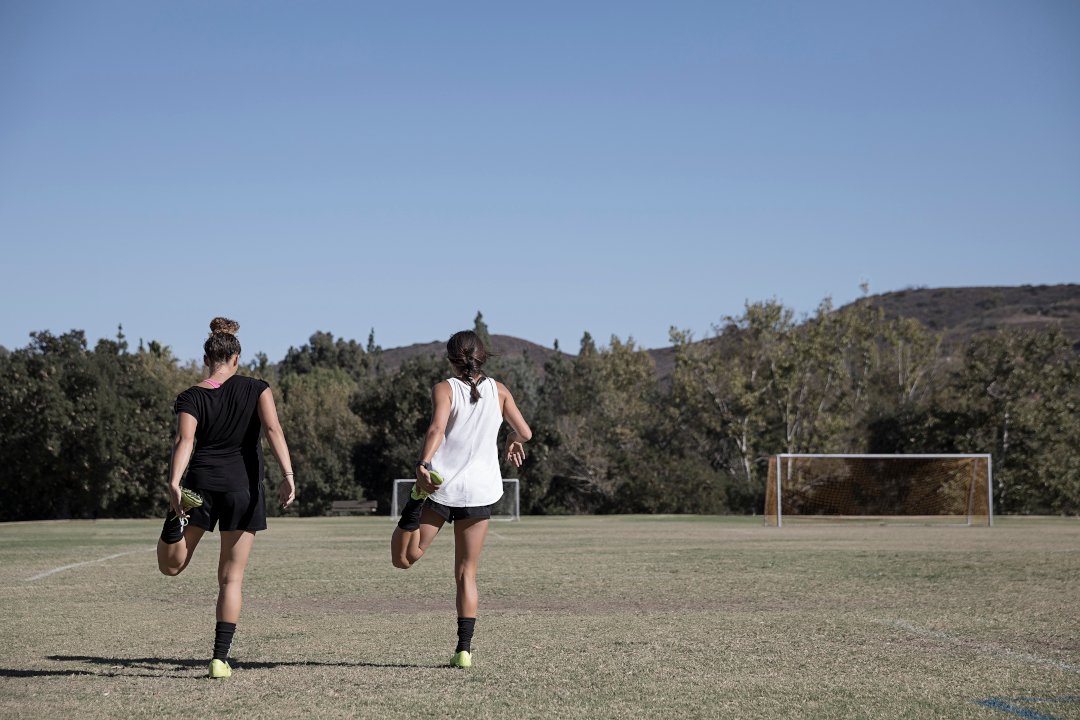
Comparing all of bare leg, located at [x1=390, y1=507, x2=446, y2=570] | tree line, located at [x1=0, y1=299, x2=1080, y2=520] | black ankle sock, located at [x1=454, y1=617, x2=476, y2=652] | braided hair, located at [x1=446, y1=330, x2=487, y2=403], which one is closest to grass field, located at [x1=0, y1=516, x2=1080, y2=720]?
black ankle sock, located at [x1=454, y1=617, x2=476, y2=652]

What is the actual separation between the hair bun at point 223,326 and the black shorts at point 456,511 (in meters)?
1.59

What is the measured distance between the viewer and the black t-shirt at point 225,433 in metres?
7.42

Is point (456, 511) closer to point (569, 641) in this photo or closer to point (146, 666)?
point (569, 641)

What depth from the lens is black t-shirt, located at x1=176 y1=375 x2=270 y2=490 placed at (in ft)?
24.3

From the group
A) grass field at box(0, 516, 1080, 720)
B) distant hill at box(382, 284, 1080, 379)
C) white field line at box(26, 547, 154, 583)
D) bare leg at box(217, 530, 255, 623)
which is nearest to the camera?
grass field at box(0, 516, 1080, 720)

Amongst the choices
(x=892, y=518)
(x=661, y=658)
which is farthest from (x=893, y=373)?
(x=661, y=658)

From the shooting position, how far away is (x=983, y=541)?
24750 mm

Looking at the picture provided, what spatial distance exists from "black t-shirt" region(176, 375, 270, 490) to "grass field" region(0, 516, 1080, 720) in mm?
1179

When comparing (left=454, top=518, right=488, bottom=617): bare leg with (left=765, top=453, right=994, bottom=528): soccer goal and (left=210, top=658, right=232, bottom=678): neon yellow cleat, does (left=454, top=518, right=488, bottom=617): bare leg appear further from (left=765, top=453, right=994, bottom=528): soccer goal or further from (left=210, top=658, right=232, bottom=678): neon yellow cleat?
(left=765, top=453, right=994, bottom=528): soccer goal

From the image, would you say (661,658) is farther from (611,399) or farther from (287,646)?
(611,399)

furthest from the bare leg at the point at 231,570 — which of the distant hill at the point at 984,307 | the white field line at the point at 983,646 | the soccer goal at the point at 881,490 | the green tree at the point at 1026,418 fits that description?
the distant hill at the point at 984,307

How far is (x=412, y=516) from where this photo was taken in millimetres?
7711

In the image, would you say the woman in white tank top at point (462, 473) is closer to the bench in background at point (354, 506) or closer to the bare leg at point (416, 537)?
the bare leg at point (416, 537)

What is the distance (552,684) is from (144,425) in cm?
5103
